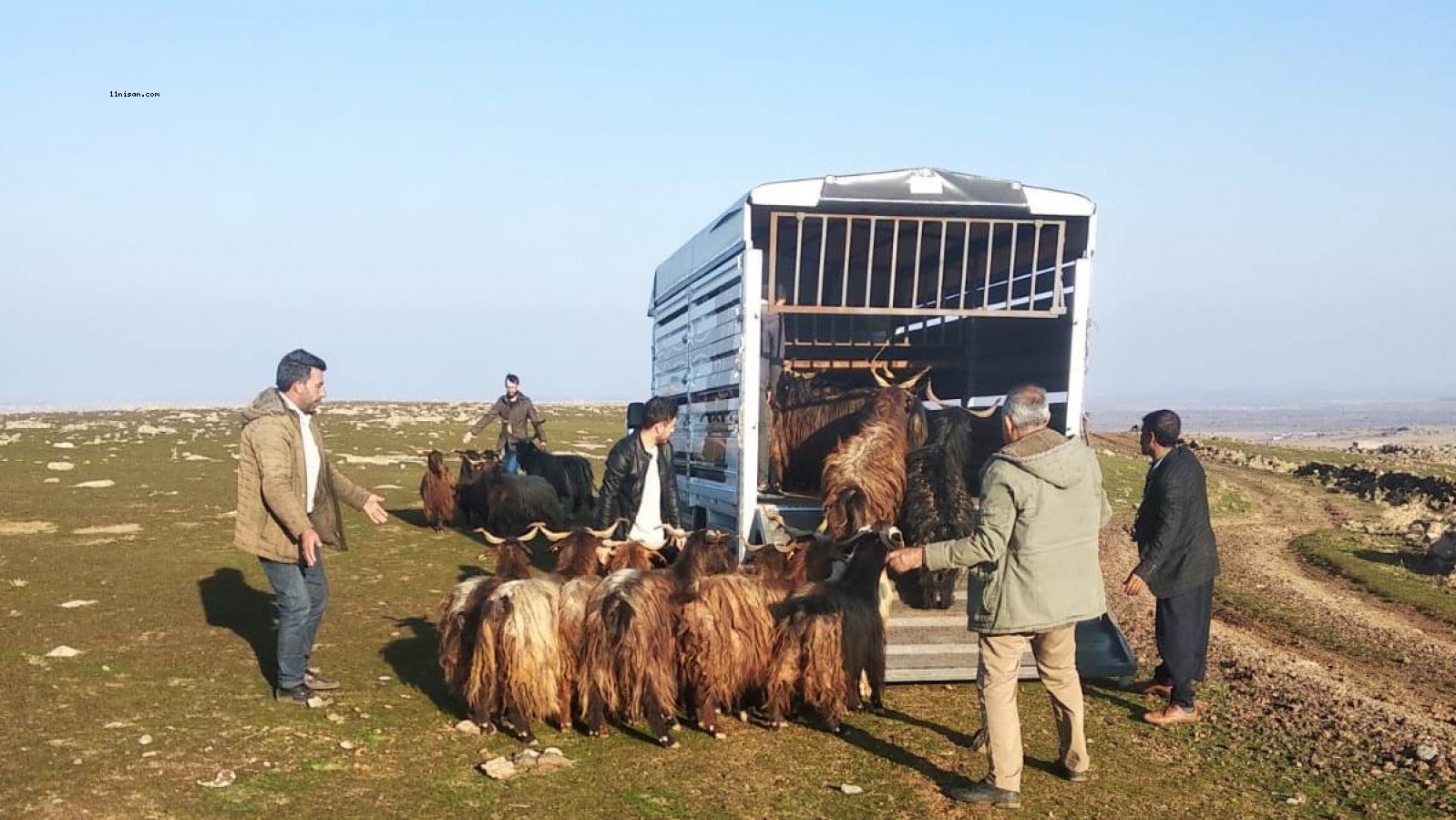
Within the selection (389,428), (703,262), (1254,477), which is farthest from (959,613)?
(389,428)

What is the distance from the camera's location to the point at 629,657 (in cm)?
623

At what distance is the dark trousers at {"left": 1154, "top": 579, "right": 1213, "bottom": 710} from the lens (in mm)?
6871

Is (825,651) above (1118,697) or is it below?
above

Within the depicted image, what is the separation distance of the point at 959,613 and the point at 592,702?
293 centimetres

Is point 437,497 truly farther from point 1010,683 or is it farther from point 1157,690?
point 1010,683

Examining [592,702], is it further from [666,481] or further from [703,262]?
[703,262]

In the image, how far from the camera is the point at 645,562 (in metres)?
7.96

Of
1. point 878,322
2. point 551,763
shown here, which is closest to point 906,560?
point 551,763

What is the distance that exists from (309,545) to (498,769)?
1859 millimetres

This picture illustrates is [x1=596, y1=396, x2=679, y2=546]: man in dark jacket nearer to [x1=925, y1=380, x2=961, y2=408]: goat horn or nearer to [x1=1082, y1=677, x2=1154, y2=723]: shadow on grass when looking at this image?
[x1=925, y1=380, x2=961, y2=408]: goat horn

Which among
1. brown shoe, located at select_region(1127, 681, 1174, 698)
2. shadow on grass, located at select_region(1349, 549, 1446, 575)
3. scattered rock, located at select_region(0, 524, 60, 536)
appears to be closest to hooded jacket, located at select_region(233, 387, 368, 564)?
brown shoe, located at select_region(1127, 681, 1174, 698)

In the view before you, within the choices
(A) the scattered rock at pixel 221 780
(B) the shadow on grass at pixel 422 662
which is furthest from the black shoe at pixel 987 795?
(A) the scattered rock at pixel 221 780

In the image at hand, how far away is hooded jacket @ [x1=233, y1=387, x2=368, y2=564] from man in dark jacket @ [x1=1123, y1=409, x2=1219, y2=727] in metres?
5.32

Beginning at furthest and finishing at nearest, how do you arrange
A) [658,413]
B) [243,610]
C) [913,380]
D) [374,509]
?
[913,380] < [243,610] < [658,413] < [374,509]
